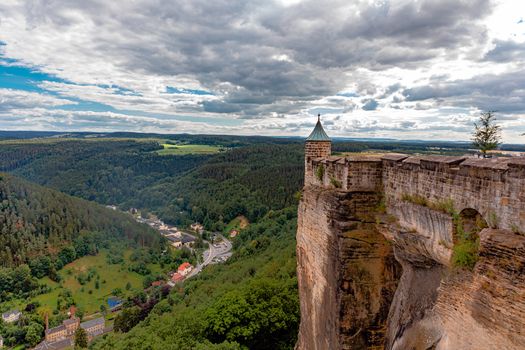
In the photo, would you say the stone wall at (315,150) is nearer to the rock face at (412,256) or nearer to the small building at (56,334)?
the rock face at (412,256)

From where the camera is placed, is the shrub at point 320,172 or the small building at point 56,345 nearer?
the shrub at point 320,172

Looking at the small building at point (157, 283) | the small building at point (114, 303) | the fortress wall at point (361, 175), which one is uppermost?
the fortress wall at point (361, 175)

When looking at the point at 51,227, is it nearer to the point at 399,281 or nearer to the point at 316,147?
the point at 316,147

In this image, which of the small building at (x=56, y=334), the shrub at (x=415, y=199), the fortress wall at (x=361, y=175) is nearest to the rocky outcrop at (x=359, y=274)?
the fortress wall at (x=361, y=175)

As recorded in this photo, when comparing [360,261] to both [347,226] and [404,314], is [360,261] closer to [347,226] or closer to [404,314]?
[347,226]

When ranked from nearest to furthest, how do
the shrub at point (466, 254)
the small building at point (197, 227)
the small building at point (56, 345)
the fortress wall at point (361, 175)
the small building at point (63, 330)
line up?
the shrub at point (466, 254)
the fortress wall at point (361, 175)
the small building at point (56, 345)
the small building at point (63, 330)
the small building at point (197, 227)
